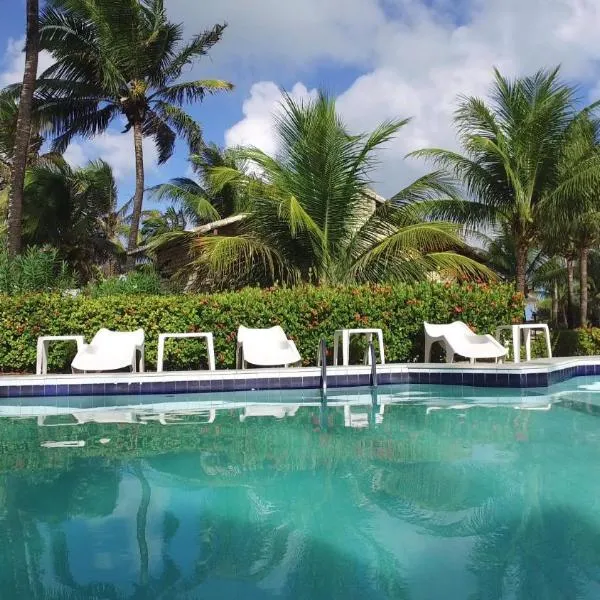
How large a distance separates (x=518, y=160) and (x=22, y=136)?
11421 mm

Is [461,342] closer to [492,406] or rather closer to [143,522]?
[492,406]

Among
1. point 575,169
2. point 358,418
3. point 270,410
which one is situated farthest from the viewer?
point 575,169

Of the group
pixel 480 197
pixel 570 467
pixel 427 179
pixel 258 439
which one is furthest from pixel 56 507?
pixel 480 197

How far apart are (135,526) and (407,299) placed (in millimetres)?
7609

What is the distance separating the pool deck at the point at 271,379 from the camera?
8.45m

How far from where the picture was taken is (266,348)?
30.5ft

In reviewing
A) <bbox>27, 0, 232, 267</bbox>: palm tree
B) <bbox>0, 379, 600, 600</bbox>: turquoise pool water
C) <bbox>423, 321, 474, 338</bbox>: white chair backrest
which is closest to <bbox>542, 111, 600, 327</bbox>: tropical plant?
<bbox>423, 321, 474, 338</bbox>: white chair backrest

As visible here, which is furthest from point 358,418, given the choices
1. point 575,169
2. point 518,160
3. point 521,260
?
point 575,169

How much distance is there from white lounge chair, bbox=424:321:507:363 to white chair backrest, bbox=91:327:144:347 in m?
4.60

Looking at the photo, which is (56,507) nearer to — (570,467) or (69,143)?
(570,467)

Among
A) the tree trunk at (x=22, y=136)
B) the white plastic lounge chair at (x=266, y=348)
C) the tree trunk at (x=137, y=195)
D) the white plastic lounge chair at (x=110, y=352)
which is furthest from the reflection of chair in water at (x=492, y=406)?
the tree trunk at (x=137, y=195)

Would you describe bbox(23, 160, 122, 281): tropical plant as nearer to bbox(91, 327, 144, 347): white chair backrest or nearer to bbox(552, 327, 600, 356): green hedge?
bbox(91, 327, 144, 347): white chair backrest

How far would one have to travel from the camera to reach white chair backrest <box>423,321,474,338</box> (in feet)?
32.3

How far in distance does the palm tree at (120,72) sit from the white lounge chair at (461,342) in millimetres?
10917
